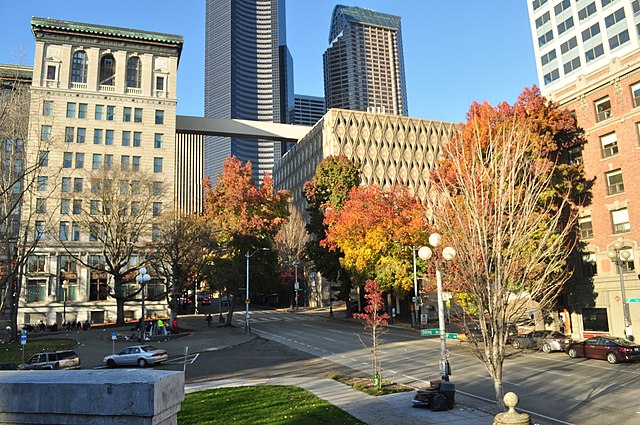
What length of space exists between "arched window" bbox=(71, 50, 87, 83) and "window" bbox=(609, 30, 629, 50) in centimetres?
6519

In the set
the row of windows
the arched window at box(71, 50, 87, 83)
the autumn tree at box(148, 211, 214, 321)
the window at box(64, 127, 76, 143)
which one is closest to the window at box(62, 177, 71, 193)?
the window at box(64, 127, 76, 143)

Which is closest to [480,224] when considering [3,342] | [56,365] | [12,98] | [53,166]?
[12,98]

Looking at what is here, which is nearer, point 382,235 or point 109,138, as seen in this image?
point 382,235

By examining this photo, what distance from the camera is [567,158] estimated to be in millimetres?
39906

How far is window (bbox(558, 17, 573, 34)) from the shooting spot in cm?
5700

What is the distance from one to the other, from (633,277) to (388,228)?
64.9 feet

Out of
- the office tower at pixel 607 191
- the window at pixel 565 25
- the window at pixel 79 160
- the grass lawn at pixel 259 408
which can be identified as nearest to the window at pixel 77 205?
the window at pixel 79 160

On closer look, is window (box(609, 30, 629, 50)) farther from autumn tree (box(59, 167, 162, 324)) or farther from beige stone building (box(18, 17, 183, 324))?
beige stone building (box(18, 17, 183, 324))

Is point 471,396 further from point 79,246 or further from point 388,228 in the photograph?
point 79,246

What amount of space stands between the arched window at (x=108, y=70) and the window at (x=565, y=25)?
59.0 meters

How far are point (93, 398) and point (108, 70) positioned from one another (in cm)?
7085

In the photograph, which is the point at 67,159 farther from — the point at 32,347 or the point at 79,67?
the point at 32,347

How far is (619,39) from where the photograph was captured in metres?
51.0

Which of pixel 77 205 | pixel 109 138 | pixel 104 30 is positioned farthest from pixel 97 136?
pixel 104 30
